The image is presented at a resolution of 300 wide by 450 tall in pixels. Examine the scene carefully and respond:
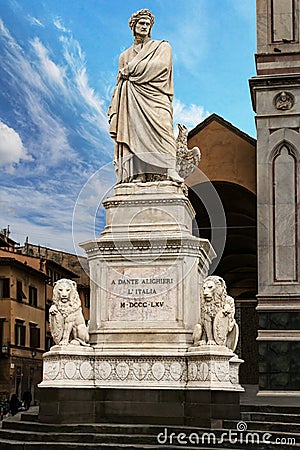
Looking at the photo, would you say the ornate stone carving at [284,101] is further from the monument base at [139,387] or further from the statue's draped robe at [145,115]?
the monument base at [139,387]

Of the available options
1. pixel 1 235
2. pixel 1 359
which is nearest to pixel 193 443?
pixel 1 359

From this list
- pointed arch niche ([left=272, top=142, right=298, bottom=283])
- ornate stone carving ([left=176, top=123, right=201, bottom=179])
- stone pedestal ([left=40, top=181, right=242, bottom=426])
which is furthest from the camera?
pointed arch niche ([left=272, top=142, right=298, bottom=283])

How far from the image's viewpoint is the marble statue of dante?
13.6m

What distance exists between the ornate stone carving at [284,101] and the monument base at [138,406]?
1039 centimetres

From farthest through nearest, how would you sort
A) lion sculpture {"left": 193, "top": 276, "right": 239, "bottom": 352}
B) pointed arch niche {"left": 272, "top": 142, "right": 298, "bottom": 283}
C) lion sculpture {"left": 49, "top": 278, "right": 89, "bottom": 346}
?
pointed arch niche {"left": 272, "top": 142, "right": 298, "bottom": 283}, lion sculpture {"left": 49, "top": 278, "right": 89, "bottom": 346}, lion sculpture {"left": 193, "top": 276, "right": 239, "bottom": 352}

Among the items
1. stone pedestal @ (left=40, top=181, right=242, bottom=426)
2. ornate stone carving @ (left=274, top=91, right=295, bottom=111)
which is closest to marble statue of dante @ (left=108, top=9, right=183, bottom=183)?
stone pedestal @ (left=40, top=181, right=242, bottom=426)

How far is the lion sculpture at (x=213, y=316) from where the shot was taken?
11906mm

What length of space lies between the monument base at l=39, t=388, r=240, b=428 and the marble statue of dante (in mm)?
3546

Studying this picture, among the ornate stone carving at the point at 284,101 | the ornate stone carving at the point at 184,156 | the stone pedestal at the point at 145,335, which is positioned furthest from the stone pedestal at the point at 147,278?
the ornate stone carving at the point at 284,101

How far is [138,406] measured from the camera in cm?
1200

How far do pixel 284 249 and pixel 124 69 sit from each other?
753cm

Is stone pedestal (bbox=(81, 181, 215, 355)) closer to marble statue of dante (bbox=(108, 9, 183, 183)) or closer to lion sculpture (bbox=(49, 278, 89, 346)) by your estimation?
lion sculpture (bbox=(49, 278, 89, 346))

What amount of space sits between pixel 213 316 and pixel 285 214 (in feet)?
27.6

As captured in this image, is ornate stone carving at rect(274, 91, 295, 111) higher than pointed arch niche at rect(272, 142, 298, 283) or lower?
higher
